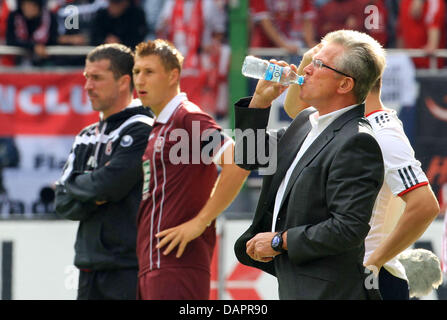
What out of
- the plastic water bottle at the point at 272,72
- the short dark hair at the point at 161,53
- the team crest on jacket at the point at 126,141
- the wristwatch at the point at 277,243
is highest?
the short dark hair at the point at 161,53

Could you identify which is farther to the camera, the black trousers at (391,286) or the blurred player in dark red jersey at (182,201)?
the blurred player in dark red jersey at (182,201)

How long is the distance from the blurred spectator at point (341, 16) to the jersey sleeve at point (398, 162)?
5.42m

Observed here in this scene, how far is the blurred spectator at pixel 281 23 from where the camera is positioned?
10172mm

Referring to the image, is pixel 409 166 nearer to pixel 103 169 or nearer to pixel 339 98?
pixel 339 98

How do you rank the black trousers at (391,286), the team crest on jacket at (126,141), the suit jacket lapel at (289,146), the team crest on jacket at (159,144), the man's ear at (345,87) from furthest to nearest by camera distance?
the team crest on jacket at (126,141) → the team crest on jacket at (159,144) → the black trousers at (391,286) → the suit jacket lapel at (289,146) → the man's ear at (345,87)

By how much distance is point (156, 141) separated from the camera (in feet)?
17.0

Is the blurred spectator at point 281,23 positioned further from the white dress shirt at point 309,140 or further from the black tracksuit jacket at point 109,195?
the white dress shirt at point 309,140

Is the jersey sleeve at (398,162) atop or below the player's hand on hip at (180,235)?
atop

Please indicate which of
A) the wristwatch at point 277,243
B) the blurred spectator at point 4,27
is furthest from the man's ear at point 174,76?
the blurred spectator at point 4,27

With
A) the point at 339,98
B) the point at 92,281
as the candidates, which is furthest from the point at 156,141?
the point at 339,98

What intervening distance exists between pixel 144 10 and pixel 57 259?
12.7 ft

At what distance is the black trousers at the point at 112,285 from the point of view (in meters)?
5.51

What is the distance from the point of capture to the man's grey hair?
3811 millimetres

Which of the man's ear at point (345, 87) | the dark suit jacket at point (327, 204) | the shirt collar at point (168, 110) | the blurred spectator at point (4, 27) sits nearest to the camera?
the dark suit jacket at point (327, 204)
